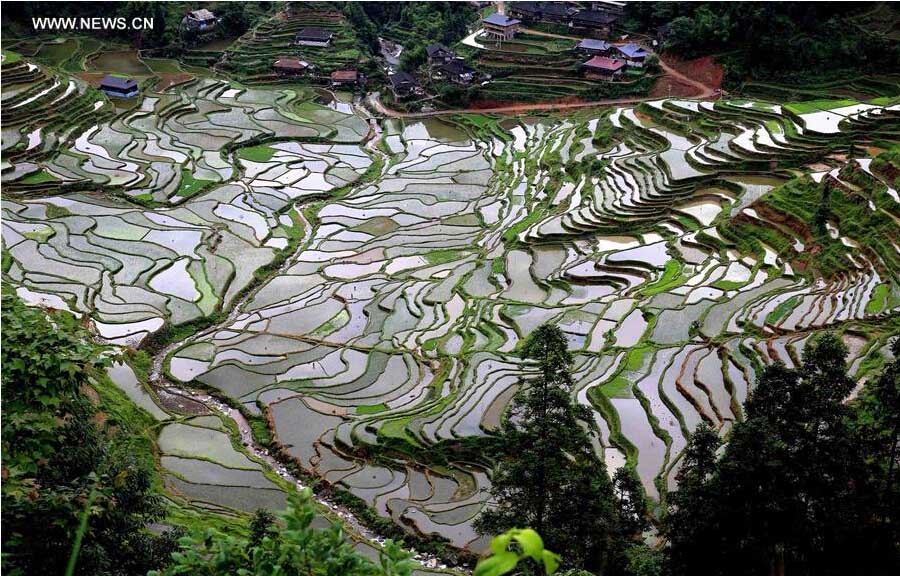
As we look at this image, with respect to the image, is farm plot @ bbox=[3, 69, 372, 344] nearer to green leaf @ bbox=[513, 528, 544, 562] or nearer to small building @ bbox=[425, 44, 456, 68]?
small building @ bbox=[425, 44, 456, 68]

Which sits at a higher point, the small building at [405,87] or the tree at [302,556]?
the tree at [302,556]

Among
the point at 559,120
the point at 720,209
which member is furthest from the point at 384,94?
the point at 720,209

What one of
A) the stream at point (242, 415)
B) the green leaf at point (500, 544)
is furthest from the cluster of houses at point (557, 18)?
the green leaf at point (500, 544)

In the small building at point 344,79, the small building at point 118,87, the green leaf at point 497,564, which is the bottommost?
the small building at point 118,87

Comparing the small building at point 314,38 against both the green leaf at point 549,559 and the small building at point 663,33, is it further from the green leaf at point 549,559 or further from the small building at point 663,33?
the green leaf at point 549,559

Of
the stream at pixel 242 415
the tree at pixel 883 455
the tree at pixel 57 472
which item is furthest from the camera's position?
the stream at pixel 242 415

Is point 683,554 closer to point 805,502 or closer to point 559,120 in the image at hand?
point 805,502

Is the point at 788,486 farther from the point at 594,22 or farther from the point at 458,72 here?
the point at 594,22
